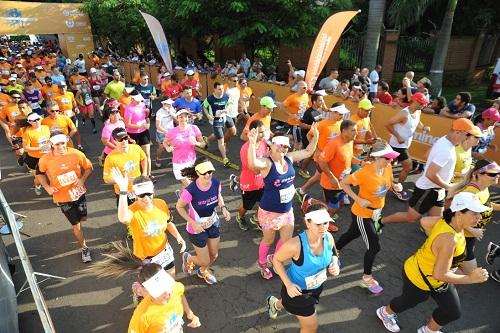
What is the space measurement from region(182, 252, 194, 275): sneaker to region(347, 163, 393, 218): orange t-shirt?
92.0 inches

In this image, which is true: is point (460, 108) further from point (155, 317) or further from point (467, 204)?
point (155, 317)

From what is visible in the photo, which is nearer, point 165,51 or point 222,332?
point 222,332

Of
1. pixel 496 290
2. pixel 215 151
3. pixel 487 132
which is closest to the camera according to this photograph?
pixel 496 290

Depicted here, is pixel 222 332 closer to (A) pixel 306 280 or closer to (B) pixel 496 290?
(A) pixel 306 280

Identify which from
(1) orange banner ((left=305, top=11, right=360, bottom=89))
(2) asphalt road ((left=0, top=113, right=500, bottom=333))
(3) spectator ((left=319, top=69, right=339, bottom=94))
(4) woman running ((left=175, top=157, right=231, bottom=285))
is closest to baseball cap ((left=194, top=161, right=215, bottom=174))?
(4) woman running ((left=175, top=157, right=231, bottom=285))

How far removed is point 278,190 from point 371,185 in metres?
1.14

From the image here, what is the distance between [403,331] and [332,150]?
2.54 m

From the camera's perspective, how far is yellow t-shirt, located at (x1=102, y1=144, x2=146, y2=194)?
5160 millimetres

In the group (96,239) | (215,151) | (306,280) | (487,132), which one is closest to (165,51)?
(215,151)

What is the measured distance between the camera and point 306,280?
3.31m

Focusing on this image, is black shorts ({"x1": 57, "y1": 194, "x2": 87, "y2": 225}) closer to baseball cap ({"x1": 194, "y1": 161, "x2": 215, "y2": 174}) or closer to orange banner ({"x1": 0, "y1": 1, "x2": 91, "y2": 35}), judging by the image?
baseball cap ({"x1": 194, "y1": 161, "x2": 215, "y2": 174})

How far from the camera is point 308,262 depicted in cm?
324

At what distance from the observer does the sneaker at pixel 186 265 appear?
488 cm

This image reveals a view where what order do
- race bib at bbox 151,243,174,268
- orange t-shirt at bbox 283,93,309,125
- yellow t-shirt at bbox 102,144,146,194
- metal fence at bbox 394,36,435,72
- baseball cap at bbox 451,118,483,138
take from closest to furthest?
race bib at bbox 151,243,174,268 < baseball cap at bbox 451,118,483,138 < yellow t-shirt at bbox 102,144,146,194 < orange t-shirt at bbox 283,93,309,125 < metal fence at bbox 394,36,435,72
